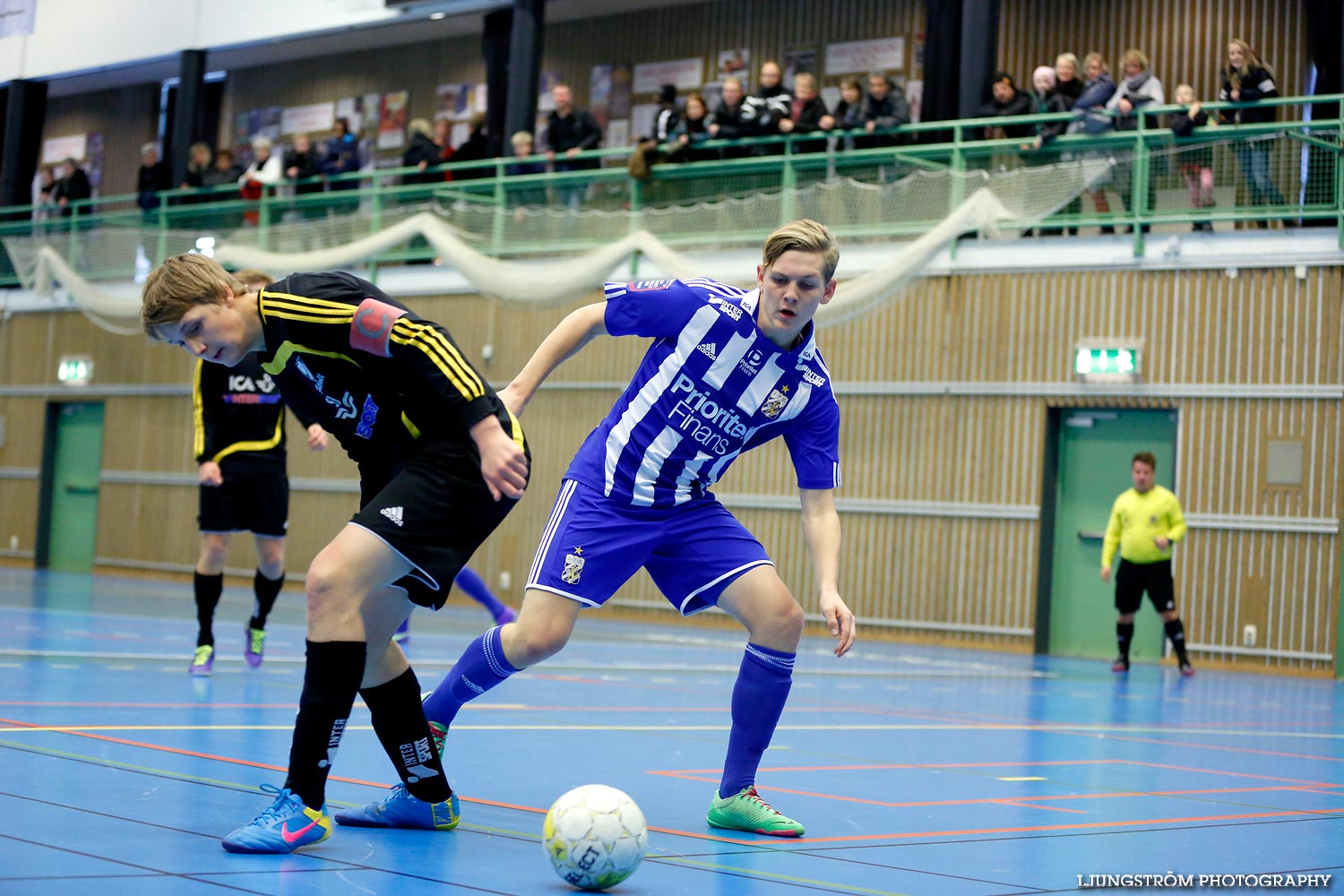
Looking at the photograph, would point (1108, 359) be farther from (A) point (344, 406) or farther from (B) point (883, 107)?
(A) point (344, 406)

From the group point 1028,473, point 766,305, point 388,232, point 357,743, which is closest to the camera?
point 766,305

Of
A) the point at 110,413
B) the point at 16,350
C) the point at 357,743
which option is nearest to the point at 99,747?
the point at 357,743

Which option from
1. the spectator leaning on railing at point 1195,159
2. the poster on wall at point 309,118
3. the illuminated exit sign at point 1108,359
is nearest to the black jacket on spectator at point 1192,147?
the spectator leaning on railing at point 1195,159

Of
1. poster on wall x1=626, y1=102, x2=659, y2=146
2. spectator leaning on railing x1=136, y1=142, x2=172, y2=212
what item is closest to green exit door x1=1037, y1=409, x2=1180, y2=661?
poster on wall x1=626, y1=102, x2=659, y2=146

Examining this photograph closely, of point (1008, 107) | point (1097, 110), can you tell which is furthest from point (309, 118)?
point (1097, 110)

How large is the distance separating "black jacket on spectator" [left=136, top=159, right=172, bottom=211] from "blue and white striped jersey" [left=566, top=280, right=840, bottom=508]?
2050cm

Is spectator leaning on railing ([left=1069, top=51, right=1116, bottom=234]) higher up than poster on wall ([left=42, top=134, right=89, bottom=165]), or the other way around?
poster on wall ([left=42, top=134, right=89, bottom=165])

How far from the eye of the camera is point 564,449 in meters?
20.0

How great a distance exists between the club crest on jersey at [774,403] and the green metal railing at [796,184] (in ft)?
36.5

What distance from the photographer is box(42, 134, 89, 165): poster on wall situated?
30594mm

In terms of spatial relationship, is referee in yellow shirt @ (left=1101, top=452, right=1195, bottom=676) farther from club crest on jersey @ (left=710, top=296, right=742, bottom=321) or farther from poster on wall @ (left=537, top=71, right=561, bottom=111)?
poster on wall @ (left=537, top=71, right=561, bottom=111)

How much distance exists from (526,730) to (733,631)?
10895 mm

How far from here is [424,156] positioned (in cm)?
2066

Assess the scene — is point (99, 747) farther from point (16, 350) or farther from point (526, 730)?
point (16, 350)
